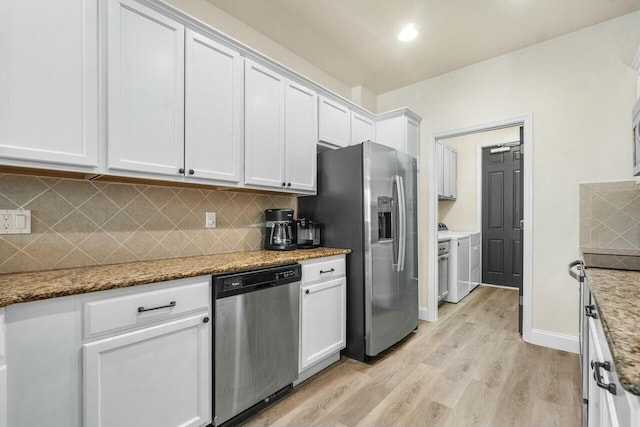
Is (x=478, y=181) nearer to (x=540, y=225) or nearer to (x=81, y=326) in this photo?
(x=540, y=225)

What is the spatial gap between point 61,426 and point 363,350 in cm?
189

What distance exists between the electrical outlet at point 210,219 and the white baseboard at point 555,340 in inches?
120

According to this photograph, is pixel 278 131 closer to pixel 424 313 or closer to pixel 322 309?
pixel 322 309

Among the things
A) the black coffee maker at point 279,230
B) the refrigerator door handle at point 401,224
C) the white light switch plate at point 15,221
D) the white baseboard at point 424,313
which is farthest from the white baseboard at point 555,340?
the white light switch plate at point 15,221

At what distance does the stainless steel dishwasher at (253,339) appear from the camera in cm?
162

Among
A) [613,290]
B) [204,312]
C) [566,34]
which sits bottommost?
[204,312]

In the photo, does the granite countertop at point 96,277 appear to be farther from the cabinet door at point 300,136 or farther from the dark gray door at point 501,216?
the dark gray door at point 501,216

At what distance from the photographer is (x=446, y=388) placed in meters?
2.08

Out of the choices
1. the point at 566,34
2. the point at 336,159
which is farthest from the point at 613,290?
the point at 566,34

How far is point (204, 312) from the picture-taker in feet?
5.13

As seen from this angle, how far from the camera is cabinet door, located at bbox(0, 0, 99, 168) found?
4.12 ft

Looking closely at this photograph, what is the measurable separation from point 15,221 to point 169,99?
0.98 meters

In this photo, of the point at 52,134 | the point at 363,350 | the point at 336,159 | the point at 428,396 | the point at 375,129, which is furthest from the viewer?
the point at 375,129

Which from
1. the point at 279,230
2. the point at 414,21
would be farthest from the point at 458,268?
the point at 414,21
